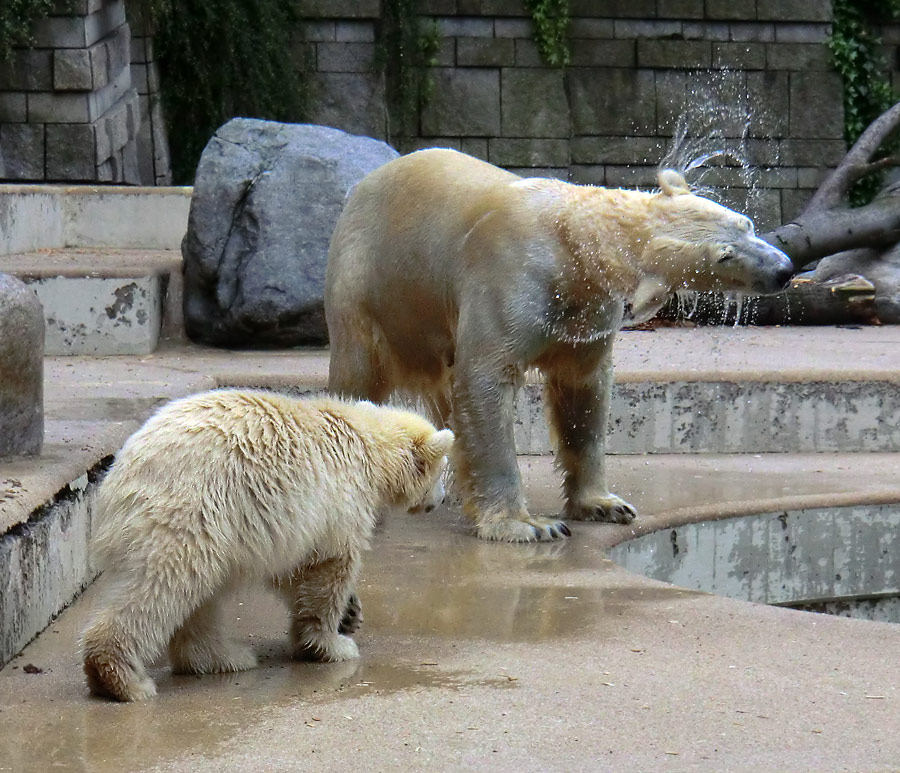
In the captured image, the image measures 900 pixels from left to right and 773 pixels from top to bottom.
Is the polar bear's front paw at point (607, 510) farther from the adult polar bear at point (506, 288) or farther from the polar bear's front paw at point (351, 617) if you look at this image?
the polar bear's front paw at point (351, 617)

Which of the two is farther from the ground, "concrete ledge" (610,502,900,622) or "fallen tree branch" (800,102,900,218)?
"fallen tree branch" (800,102,900,218)

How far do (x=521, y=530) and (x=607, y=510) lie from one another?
430 millimetres

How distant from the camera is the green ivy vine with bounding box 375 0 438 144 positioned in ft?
43.7

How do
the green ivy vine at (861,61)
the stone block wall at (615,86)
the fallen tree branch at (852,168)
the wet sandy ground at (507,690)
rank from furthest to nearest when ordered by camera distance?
the green ivy vine at (861,61) → the stone block wall at (615,86) → the fallen tree branch at (852,168) → the wet sandy ground at (507,690)


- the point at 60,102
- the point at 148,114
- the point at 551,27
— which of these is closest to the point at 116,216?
the point at 60,102

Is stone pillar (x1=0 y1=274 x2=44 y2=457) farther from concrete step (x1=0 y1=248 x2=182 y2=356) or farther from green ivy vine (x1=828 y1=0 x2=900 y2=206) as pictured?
green ivy vine (x1=828 y1=0 x2=900 y2=206)

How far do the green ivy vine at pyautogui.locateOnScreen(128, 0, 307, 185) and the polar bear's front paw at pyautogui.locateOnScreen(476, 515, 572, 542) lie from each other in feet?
28.8

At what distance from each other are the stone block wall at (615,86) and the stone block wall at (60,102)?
10.8 feet

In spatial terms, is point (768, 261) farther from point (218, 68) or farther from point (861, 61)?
point (861, 61)

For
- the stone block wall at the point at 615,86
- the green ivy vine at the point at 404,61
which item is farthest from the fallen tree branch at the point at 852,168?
the green ivy vine at the point at 404,61

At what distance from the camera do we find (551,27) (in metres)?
13.4

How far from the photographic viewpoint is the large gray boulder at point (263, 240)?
7.46 m

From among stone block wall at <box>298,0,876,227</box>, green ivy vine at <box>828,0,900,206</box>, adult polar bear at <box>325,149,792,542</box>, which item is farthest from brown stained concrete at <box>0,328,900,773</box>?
green ivy vine at <box>828,0,900,206</box>

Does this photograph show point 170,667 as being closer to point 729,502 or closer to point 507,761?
point 507,761
